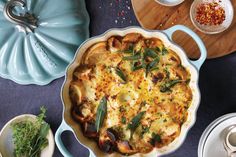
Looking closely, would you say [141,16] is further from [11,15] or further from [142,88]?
[11,15]

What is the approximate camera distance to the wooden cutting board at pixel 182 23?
160 cm

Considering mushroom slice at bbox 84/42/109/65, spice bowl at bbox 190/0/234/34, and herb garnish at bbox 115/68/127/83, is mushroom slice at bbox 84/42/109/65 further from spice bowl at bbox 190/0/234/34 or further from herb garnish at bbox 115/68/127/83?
spice bowl at bbox 190/0/234/34

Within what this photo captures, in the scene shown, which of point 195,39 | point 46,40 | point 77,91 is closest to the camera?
point 195,39

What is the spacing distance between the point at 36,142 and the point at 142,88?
17.1 inches

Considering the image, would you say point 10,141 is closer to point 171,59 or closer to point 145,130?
point 145,130

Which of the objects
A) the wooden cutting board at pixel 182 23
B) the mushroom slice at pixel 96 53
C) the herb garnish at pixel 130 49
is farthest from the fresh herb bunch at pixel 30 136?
the wooden cutting board at pixel 182 23

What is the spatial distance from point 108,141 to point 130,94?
169 mm

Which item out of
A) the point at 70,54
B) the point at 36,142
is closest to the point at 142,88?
the point at 70,54

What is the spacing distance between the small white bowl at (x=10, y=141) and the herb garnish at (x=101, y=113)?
9.2 inches

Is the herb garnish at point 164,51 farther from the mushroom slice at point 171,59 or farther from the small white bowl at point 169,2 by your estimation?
the small white bowl at point 169,2

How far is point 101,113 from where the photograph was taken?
5.05ft

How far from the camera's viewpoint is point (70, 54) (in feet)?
5.50

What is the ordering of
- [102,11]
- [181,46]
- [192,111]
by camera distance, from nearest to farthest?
1. [192,111]
2. [181,46]
3. [102,11]

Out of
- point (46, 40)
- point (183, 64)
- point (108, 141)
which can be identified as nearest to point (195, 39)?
point (183, 64)
